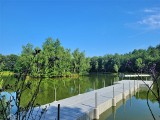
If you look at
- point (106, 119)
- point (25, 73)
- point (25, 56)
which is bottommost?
point (106, 119)

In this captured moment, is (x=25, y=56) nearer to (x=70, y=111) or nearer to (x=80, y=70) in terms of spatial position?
(x=80, y=70)

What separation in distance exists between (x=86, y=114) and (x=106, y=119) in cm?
261

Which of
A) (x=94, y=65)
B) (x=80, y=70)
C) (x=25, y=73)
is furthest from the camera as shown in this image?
(x=94, y=65)

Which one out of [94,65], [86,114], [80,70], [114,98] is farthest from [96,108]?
[94,65]

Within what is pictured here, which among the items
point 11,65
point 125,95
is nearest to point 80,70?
point 125,95

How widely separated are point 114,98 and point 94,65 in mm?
67335

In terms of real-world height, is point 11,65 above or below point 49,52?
below

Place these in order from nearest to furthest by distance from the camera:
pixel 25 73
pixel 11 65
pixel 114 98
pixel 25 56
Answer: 1. pixel 25 73
2. pixel 11 65
3. pixel 114 98
4. pixel 25 56

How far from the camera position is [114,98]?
1578 centimetres

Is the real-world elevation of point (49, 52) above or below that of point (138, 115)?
above

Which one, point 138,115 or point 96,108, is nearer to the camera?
point 96,108

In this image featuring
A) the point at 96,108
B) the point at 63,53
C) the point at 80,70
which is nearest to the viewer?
the point at 96,108

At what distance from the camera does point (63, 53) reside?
191 ft

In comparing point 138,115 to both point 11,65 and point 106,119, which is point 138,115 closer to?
point 106,119
